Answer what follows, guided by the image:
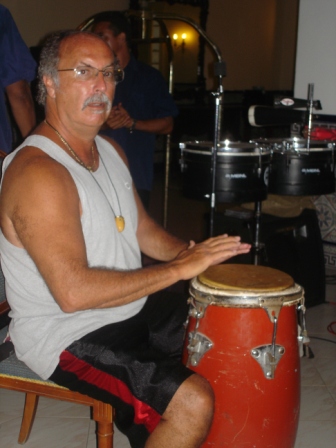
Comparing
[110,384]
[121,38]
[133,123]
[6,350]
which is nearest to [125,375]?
[110,384]

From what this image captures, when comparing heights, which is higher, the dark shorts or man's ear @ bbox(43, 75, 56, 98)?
man's ear @ bbox(43, 75, 56, 98)

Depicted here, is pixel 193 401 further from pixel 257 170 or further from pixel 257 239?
pixel 257 239

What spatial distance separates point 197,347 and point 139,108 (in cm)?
195

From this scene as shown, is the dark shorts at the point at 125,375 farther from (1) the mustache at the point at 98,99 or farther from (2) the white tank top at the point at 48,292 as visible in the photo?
(1) the mustache at the point at 98,99

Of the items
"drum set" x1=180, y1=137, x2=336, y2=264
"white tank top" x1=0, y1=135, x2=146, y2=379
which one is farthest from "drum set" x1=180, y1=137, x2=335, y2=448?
"drum set" x1=180, y1=137, x2=336, y2=264

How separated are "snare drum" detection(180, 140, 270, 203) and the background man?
1.07 meters

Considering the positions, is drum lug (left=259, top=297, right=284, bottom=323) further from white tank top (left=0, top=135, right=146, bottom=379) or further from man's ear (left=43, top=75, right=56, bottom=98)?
man's ear (left=43, top=75, right=56, bottom=98)

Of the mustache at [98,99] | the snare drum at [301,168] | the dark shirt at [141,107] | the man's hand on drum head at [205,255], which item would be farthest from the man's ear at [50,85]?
the snare drum at [301,168]

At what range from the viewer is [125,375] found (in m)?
1.55

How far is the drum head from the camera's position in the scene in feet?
5.38

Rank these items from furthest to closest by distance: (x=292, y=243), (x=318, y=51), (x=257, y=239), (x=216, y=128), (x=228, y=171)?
(x=318, y=51) → (x=292, y=243) → (x=257, y=239) → (x=228, y=171) → (x=216, y=128)

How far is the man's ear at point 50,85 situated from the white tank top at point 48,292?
0.59ft

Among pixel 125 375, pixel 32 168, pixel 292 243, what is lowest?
pixel 292 243

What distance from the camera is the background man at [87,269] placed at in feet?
4.84
